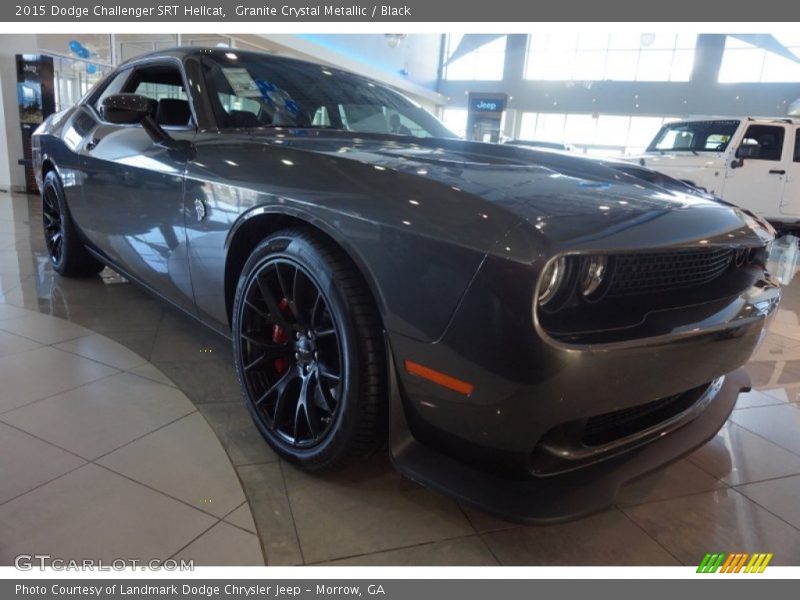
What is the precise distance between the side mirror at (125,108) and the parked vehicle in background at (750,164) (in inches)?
291

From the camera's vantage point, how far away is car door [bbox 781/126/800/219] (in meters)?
7.71

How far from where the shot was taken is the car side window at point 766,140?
773 cm

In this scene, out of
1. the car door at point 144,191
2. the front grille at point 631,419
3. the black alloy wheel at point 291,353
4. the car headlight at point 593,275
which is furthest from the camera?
the car door at point 144,191

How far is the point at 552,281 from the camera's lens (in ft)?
3.78

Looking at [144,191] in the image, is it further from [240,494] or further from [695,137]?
[695,137]

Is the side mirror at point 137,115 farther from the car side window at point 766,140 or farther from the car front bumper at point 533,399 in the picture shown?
the car side window at point 766,140

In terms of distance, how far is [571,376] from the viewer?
3.56 feet

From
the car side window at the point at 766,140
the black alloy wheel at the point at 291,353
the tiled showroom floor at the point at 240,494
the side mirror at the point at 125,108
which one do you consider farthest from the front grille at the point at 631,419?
the car side window at the point at 766,140

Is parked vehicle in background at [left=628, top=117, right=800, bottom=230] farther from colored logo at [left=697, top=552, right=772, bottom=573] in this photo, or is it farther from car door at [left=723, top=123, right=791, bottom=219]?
colored logo at [left=697, top=552, right=772, bottom=573]

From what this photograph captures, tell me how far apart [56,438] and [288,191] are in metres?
1.11

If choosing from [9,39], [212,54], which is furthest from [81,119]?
[9,39]

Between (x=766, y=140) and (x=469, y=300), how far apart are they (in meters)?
8.71

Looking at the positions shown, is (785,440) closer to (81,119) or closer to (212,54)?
(212,54)

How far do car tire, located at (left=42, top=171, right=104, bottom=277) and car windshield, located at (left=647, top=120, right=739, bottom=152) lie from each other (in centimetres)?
799
